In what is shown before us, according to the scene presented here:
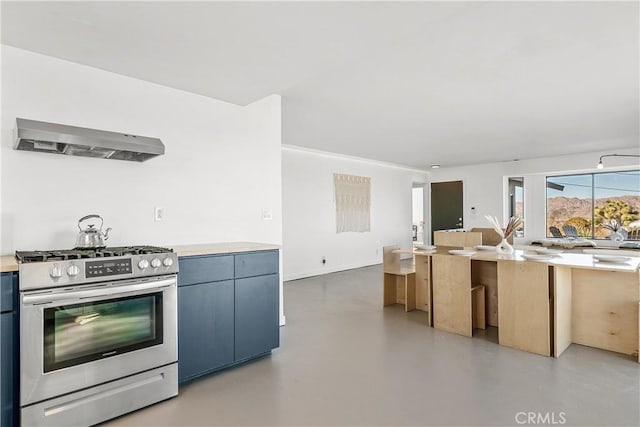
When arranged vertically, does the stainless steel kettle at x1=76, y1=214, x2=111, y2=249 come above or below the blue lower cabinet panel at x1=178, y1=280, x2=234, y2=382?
above

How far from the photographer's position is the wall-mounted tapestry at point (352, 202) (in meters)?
7.30

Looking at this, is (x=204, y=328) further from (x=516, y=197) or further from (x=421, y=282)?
(x=516, y=197)

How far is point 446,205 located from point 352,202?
3.41 m

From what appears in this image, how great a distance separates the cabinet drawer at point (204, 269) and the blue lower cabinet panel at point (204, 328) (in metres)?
0.04

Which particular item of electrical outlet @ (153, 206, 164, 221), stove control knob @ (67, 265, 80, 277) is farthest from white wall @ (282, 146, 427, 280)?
stove control knob @ (67, 265, 80, 277)

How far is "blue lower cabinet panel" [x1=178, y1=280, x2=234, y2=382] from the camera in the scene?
2443 mm

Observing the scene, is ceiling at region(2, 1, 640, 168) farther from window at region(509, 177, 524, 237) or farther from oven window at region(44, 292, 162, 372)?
window at region(509, 177, 524, 237)

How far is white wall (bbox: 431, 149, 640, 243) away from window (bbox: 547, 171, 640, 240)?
0.68ft

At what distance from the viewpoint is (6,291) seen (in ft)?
5.95

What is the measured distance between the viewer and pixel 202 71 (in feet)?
8.84

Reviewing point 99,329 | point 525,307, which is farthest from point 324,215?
→ point 99,329

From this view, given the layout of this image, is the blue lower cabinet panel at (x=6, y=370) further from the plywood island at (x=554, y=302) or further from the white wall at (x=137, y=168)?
the plywood island at (x=554, y=302)

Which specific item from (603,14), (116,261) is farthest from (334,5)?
(116,261)

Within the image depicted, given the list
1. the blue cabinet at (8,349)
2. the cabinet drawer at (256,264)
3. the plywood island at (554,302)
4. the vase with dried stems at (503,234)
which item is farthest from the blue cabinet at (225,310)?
the vase with dried stems at (503,234)
